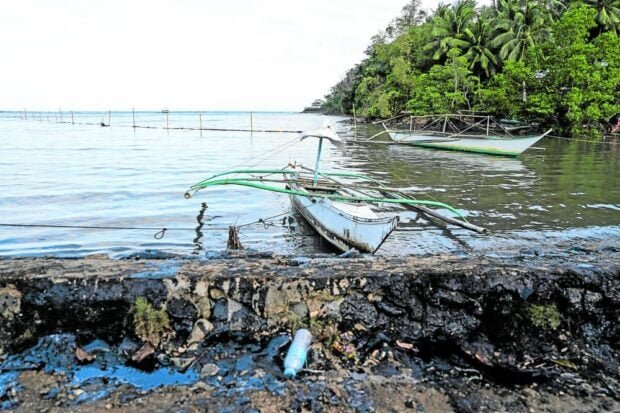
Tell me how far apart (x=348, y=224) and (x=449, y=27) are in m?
42.7

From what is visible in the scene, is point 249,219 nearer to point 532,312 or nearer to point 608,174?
point 532,312

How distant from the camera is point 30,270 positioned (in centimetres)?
420

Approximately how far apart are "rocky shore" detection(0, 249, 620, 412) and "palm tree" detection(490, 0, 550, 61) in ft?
124

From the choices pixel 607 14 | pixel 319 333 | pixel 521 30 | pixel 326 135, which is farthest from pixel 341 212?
pixel 607 14

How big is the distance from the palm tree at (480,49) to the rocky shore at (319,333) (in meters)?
40.9

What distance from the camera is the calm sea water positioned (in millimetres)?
8820

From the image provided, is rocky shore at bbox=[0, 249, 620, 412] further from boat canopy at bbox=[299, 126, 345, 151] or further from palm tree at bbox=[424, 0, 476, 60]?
palm tree at bbox=[424, 0, 476, 60]

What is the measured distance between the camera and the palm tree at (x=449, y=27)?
43138mm

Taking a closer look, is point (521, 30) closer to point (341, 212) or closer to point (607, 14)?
point (607, 14)

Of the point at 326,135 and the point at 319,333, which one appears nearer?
the point at 319,333

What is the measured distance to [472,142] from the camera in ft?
84.4

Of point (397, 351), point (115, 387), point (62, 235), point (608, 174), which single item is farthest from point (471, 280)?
point (608, 174)

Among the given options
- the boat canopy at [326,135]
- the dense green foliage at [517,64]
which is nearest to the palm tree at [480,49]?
the dense green foliage at [517,64]

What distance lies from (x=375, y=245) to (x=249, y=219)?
171 inches
